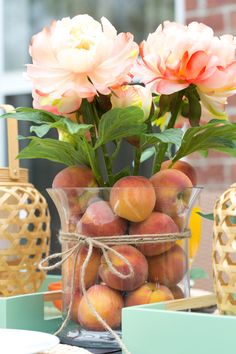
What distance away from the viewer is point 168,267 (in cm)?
83

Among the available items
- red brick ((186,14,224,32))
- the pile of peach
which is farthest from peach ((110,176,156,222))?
red brick ((186,14,224,32))

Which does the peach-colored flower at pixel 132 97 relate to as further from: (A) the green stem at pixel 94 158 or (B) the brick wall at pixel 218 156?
(B) the brick wall at pixel 218 156

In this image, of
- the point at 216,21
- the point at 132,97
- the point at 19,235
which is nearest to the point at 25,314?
the point at 19,235

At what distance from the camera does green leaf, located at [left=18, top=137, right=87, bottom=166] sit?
33.4 inches

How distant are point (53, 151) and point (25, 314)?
0.71 feet

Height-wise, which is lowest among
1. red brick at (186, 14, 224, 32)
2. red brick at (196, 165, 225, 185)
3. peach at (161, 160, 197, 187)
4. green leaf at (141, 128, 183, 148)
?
red brick at (196, 165, 225, 185)

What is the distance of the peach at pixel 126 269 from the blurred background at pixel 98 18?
149 centimetres

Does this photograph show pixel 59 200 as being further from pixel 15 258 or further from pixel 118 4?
pixel 118 4

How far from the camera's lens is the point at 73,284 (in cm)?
84

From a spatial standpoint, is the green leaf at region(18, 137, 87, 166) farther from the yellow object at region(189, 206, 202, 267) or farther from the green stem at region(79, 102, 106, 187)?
the yellow object at region(189, 206, 202, 267)

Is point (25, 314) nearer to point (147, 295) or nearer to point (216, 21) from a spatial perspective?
point (147, 295)

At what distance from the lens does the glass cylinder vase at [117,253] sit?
0.81 meters

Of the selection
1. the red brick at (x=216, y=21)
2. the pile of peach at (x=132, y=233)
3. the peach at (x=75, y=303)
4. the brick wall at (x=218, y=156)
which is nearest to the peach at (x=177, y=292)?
the pile of peach at (x=132, y=233)

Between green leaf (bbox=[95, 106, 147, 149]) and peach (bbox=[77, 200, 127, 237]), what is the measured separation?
7 centimetres
